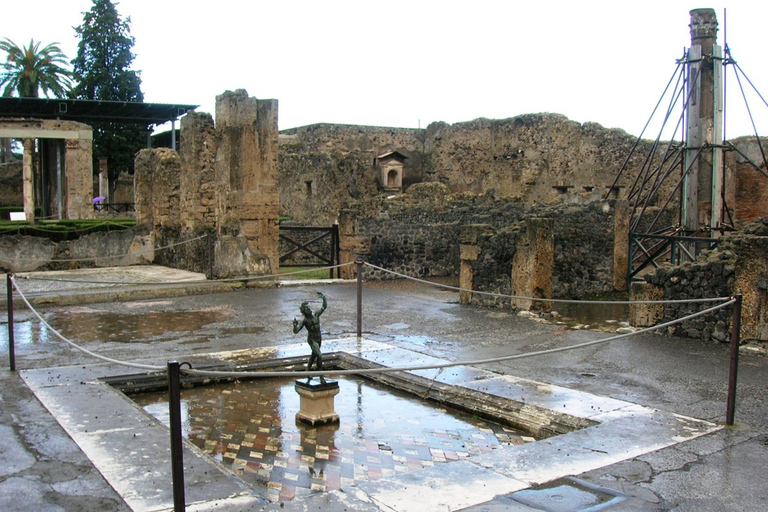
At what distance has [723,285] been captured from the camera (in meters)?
8.00

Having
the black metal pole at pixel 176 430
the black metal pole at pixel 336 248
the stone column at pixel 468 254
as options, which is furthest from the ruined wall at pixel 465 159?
the black metal pole at pixel 176 430

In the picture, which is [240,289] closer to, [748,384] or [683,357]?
[683,357]

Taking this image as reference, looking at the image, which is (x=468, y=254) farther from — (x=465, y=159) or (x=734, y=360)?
(x=465, y=159)

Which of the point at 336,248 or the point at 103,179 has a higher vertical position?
the point at 103,179

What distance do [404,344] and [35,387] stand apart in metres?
3.80

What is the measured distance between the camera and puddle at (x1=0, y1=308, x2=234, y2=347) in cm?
827

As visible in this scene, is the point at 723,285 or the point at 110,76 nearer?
the point at 723,285

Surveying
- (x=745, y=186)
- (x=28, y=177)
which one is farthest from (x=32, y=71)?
(x=745, y=186)

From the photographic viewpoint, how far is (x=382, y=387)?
6.77 metres

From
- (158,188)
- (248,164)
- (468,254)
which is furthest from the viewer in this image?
(158,188)

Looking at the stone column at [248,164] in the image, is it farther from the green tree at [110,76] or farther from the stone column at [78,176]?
the green tree at [110,76]

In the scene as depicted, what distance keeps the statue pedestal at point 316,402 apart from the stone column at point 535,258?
551 cm

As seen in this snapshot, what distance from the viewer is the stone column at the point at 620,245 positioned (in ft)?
46.3

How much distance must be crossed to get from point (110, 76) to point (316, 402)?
39.7m
